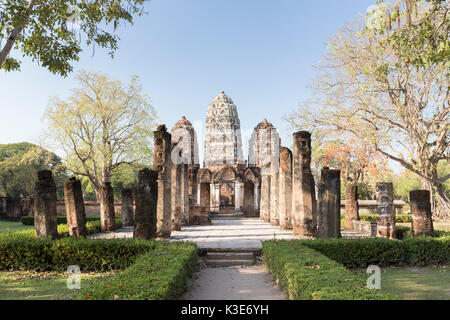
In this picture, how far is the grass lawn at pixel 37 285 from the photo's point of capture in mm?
6578

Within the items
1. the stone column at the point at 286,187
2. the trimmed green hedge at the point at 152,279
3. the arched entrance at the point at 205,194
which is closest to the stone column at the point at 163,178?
→ the trimmed green hedge at the point at 152,279

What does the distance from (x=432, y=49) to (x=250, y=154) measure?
31.5 metres

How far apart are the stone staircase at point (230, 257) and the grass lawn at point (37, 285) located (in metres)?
→ 2.79

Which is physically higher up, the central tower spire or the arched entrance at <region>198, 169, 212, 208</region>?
the central tower spire

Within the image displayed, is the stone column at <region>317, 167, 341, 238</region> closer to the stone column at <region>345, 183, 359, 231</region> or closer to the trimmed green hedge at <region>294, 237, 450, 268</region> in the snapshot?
the trimmed green hedge at <region>294, 237, 450, 268</region>

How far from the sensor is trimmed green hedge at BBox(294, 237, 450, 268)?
372 inches

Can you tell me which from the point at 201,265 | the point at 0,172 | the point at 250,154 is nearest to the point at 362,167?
the point at 250,154

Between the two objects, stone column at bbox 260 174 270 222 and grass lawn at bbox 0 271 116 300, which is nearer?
grass lawn at bbox 0 271 116 300

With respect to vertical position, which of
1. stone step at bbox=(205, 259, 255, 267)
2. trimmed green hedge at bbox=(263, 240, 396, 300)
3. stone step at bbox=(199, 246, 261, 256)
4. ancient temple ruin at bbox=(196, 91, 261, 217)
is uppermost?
ancient temple ruin at bbox=(196, 91, 261, 217)

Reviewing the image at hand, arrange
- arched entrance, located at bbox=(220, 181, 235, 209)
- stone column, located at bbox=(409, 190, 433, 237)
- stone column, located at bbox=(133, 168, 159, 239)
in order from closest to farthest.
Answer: stone column, located at bbox=(133, 168, 159, 239) → stone column, located at bbox=(409, 190, 433, 237) → arched entrance, located at bbox=(220, 181, 235, 209)

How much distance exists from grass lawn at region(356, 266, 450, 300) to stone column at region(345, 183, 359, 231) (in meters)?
6.94

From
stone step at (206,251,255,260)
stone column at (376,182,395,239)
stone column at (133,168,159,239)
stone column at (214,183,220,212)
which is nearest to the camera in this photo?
stone step at (206,251,255,260)

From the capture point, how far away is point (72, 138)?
83.9 feet

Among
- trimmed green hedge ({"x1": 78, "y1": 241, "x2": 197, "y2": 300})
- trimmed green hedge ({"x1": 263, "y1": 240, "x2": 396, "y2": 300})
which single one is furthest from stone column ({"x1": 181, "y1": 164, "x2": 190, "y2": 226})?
trimmed green hedge ({"x1": 263, "y1": 240, "x2": 396, "y2": 300})
